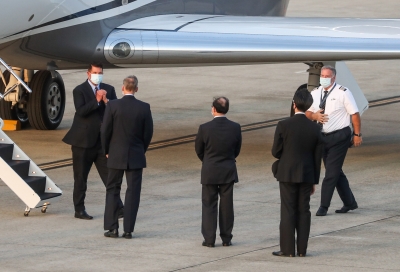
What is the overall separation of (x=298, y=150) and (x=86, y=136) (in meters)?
2.90

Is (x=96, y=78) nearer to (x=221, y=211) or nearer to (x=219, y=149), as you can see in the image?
(x=219, y=149)

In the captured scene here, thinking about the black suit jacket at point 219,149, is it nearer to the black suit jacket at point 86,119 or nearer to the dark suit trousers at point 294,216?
the dark suit trousers at point 294,216

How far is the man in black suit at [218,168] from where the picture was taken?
1048 cm

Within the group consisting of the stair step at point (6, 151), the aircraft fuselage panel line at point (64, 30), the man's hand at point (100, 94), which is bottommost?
the stair step at point (6, 151)

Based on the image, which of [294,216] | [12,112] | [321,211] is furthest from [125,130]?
[12,112]

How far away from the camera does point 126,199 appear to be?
1096 centimetres

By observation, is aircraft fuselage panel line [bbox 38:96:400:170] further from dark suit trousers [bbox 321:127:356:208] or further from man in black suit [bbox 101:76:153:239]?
dark suit trousers [bbox 321:127:356:208]

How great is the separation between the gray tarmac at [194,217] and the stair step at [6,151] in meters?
0.61

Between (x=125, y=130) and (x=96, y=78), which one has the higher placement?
(x=96, y=78)

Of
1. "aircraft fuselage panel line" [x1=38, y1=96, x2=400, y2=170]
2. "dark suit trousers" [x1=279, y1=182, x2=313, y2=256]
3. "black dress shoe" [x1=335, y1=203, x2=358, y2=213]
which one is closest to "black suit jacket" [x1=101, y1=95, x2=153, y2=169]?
"dark suit trousers" [x1=279, y1=182, x2=313, y2=256]

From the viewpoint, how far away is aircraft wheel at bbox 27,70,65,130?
59.3ft

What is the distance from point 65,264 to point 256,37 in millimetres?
6901

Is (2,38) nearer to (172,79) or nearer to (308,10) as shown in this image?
(172,79)

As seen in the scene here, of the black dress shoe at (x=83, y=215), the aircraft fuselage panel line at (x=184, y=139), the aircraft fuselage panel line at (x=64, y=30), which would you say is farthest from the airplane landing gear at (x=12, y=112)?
the black dress shoe at (x=83, y=215)
